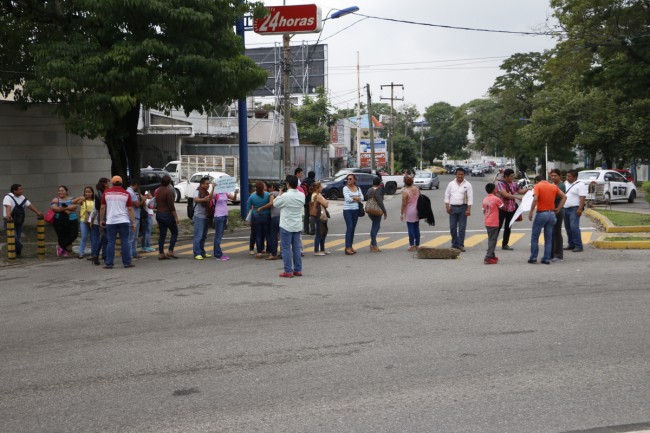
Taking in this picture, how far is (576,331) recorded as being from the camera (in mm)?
8039

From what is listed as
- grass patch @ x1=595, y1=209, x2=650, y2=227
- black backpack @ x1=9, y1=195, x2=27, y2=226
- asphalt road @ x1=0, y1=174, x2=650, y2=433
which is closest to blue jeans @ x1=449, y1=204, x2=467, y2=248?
asphalt road @ x1=0, y1=174, x2=650, y2=433

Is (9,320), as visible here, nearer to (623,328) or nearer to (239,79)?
(623,328)

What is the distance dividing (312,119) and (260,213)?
158 ft

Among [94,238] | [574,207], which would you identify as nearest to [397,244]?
[574,207]

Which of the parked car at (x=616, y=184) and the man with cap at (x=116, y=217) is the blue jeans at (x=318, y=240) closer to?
the man with cap at (x=116, y=217)

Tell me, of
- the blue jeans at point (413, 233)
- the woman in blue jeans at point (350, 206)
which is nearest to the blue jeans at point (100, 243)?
the woman in blue jeans at point (350, 206)

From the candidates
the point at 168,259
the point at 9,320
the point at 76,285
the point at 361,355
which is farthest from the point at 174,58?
the point at 361,355

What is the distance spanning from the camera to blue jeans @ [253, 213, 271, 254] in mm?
15516

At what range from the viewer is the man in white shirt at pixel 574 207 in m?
15.2

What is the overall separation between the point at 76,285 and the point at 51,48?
7666 mm

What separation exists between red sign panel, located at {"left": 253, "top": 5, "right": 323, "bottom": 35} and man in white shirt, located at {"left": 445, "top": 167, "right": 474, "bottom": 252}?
40.1 ft

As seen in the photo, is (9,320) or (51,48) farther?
(51,48)

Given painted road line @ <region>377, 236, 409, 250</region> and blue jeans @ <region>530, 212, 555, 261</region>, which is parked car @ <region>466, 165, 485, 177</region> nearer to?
painted road line @ <region>377, 236, 409, 250</region>

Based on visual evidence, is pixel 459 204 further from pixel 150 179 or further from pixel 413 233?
pixel 150 179
